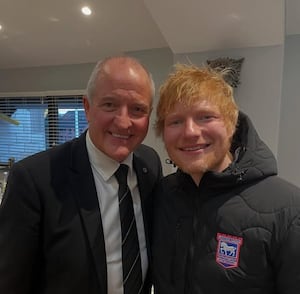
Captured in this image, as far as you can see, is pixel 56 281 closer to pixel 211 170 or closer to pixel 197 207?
pixel 197 207

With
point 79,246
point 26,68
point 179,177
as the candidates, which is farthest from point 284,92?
point 26,68

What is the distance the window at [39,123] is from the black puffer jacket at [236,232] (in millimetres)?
3275

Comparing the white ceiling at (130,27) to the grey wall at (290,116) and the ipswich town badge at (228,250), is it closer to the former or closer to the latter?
the grey wall at (290,116)

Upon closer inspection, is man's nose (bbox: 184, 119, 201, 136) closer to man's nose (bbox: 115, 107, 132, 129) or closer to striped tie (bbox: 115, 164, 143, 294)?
man's nose (bbox: 115, 107, 132, 129)

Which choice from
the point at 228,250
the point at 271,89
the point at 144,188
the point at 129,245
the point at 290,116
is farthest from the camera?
the point at 290,116

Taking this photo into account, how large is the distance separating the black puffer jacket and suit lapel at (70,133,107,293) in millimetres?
189

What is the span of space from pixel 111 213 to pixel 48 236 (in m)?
0.22

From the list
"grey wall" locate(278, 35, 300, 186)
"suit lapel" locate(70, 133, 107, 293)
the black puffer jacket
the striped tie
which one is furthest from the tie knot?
"grey wall" locate(278, 35, 300, 186)

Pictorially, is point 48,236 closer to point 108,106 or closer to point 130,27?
point 108,106

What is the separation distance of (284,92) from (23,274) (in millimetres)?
2705

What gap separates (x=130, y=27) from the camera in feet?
10.3

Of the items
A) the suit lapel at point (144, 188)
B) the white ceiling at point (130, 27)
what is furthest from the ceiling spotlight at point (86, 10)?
the suit lapel at point (144, 188)

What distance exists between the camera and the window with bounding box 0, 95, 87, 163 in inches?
165

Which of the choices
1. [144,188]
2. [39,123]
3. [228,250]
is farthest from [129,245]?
[39,123]
